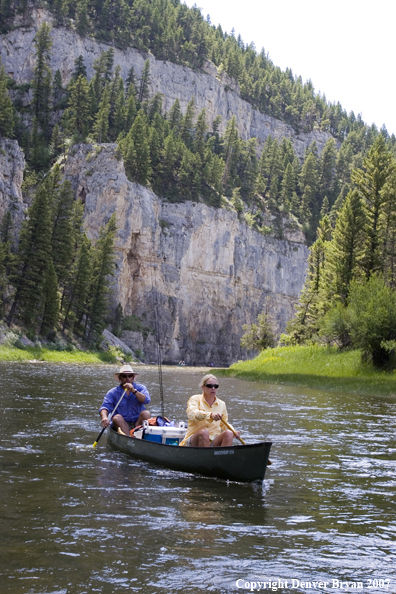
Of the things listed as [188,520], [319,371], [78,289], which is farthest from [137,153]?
[188,520]

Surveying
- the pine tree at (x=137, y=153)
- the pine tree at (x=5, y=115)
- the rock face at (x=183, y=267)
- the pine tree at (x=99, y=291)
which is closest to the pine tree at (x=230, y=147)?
the rock face at (x=183, y=267)

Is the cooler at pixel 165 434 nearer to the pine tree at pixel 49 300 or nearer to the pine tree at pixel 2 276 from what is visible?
the pine tree at pixel 2 276

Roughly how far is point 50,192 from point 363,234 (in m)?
36.3

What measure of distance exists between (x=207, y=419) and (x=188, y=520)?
3022mm

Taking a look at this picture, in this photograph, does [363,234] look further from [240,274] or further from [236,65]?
[236,65]

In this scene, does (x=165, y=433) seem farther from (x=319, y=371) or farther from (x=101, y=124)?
(x=101, y=124)

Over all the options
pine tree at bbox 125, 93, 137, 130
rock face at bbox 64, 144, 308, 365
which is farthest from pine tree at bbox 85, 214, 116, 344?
pine tree at bbox 125, 93, 137, 130

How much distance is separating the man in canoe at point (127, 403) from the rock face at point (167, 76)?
10389cm

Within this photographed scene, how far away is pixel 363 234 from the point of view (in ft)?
156

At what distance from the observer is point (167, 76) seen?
129250 millimetres

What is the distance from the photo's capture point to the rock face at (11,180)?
→ 63812mm

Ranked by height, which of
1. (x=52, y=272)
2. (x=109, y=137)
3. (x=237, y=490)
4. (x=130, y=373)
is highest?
(x=109, y=137)

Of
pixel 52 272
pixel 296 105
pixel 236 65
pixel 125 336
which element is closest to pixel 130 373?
pixel 52 272

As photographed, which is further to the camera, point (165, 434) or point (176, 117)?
point (176, 117)
